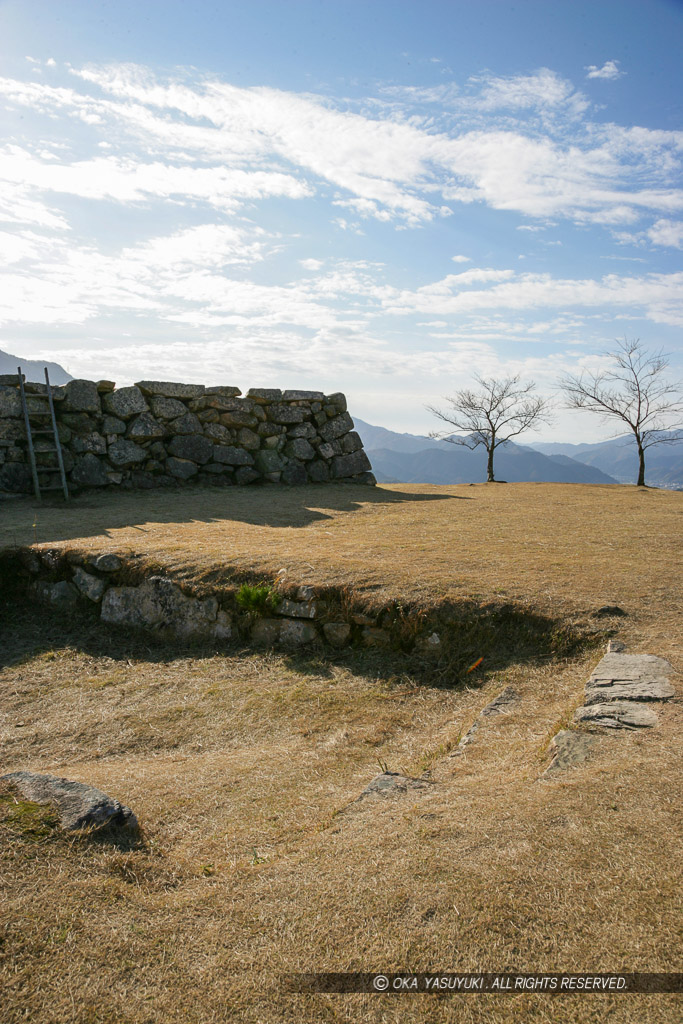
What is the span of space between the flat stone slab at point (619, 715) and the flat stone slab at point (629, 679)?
10 centimetres

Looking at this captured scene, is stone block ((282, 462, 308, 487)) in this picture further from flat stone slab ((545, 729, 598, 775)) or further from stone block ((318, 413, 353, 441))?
flat stone slab ((545, 729, 598, 775))

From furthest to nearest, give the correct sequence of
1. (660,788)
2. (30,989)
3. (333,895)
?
(660,788)
(333,895)
(30,989)

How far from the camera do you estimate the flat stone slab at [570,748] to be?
136 inches

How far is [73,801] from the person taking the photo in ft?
10.4

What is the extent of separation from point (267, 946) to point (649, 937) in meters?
1.37

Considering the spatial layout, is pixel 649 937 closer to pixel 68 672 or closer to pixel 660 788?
pixel 660 788

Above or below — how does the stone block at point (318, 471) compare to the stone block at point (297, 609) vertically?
above

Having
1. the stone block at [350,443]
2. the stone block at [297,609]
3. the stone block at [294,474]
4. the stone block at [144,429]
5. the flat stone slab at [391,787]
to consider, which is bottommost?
the flat stone slab at [391,787]

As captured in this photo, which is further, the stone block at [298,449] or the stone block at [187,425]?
the stone block at [298,449]

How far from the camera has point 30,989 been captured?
6.97ft

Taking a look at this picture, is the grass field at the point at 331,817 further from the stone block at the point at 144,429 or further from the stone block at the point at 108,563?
the stone block at the point at 144,429

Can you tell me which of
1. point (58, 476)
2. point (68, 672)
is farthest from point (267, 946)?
point (58, 476)

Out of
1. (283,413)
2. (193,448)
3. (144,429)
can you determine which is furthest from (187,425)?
(283,413)

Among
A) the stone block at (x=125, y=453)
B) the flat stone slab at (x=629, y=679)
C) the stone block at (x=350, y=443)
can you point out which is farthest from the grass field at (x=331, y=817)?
the stone block at (x=350, y=443)
